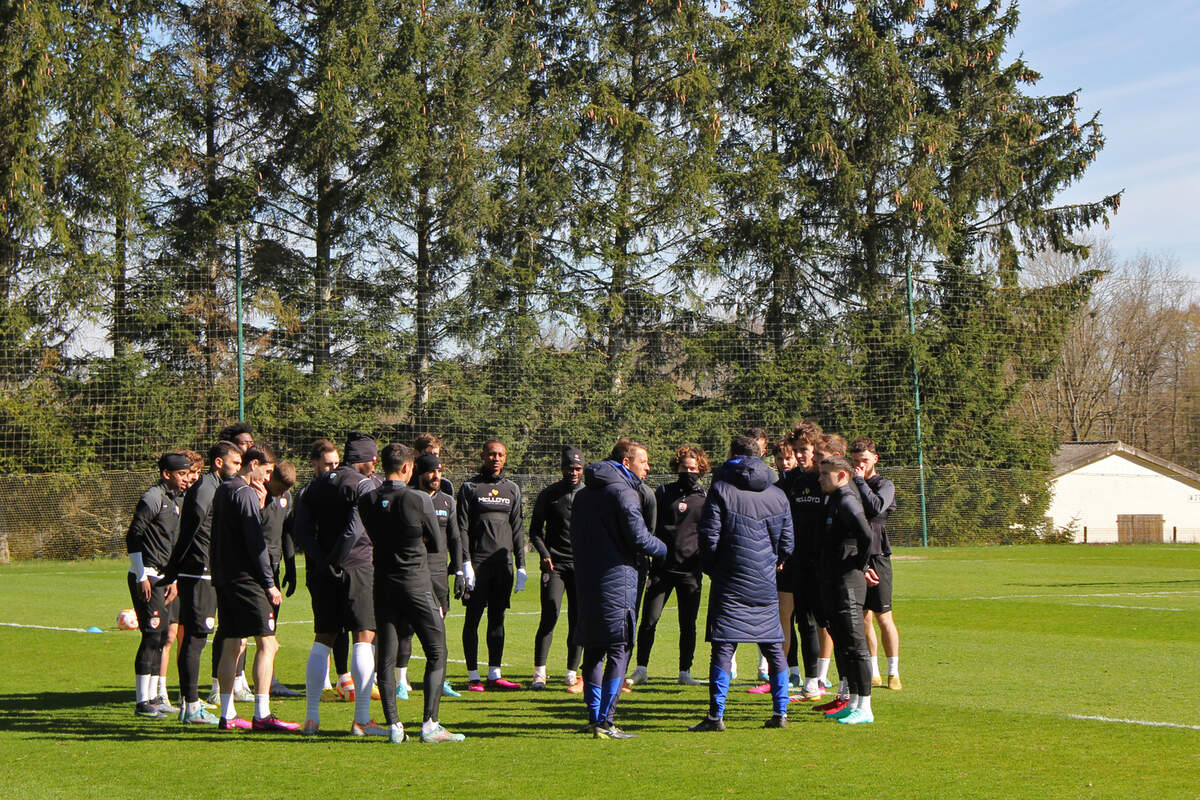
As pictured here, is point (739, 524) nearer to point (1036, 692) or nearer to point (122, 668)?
point (1036, 692)

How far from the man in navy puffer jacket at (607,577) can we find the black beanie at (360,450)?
145 cm

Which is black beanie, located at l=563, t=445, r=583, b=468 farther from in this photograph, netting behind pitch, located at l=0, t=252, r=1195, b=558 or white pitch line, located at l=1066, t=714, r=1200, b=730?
netting behind pitch, located at l=0, t=252, r=1195, b=558

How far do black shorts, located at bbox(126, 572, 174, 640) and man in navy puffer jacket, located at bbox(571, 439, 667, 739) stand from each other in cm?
294

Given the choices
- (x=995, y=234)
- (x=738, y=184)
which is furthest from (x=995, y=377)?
(x=738, y=184)

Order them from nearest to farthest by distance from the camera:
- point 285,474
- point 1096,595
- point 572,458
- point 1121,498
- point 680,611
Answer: point 285,474
point 680,611
point 572,458
point 1096,595
point 1121,498

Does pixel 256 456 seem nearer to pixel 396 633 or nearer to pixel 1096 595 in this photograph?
pixel 396 633

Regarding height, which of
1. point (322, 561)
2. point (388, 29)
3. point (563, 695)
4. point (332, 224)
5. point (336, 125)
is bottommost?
point (563, 695)

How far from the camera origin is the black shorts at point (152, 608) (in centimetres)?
884

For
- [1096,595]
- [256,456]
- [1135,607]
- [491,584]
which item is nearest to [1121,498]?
[1096,595]

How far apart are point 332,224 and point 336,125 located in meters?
2.53

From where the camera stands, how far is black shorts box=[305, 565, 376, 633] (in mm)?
8102

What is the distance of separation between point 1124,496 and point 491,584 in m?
41.6

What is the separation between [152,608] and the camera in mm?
8852

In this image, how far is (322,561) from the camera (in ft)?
27.0
